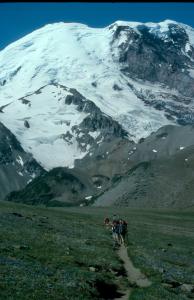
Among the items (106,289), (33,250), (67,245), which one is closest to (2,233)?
(67,245)

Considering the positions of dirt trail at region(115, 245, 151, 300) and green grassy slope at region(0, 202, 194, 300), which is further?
Result: dirt trail at region(115, 245, 151, 300)

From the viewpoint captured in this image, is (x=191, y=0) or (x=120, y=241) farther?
(x=120, y=241)

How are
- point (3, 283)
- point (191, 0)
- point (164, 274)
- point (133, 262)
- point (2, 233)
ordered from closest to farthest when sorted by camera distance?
1. point (191, 0)
2. point (3, 283)
3. point (164, 274)
4. point (133, 262)
5. point (2, 233)

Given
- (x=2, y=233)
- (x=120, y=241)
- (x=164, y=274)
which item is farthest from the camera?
(x=120, y=241)

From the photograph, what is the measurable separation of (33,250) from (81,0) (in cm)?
2805

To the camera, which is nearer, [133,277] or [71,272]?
[71,272]

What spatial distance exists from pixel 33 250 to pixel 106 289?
936 cm

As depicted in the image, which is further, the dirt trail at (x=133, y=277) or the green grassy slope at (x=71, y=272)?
the dirt trail at (x=133, y=277)

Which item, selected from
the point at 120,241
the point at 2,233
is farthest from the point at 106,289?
the point at 120,241

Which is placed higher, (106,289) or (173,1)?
(173,1)

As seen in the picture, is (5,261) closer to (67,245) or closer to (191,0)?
(67,245)

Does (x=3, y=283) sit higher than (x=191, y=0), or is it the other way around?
(x=191, y=0)

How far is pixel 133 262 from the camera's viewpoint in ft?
136

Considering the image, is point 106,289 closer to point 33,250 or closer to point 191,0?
point 33,250
